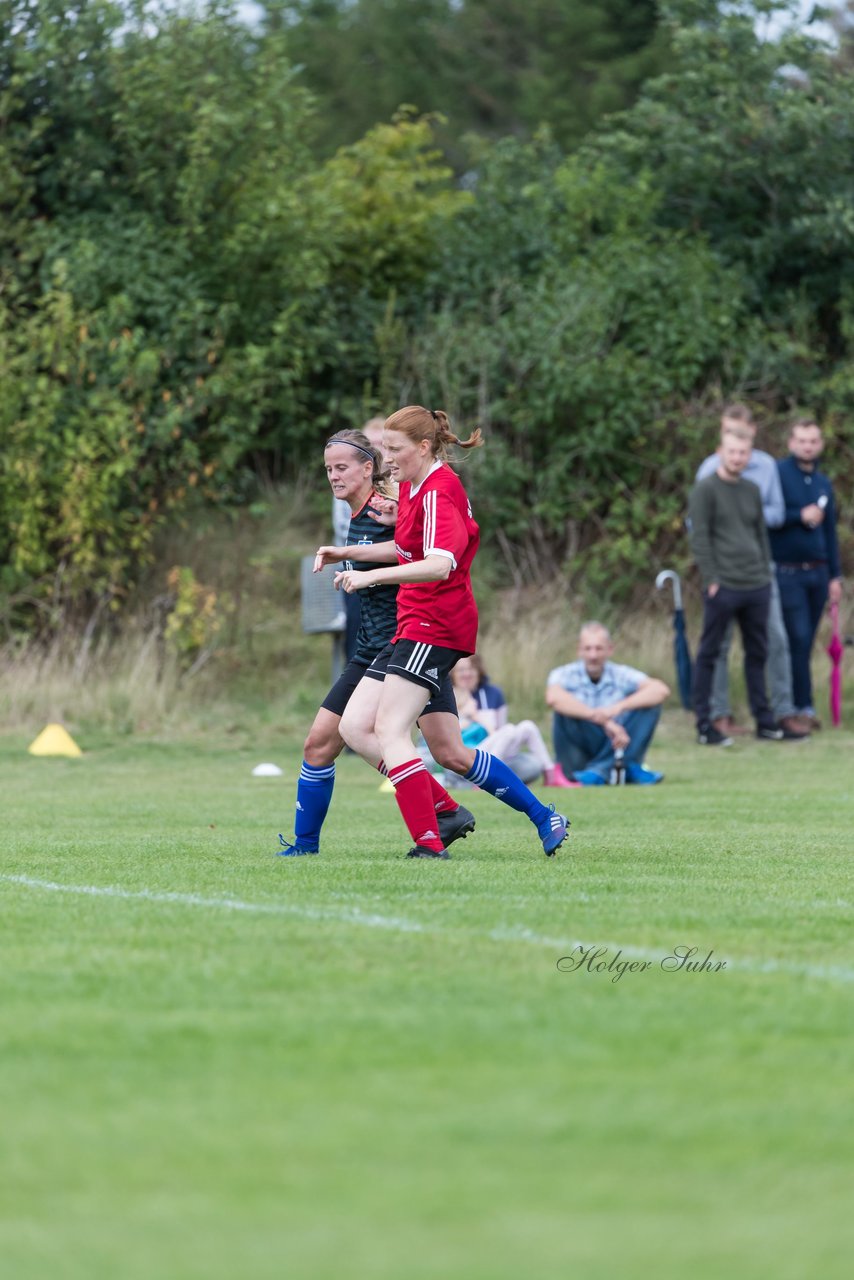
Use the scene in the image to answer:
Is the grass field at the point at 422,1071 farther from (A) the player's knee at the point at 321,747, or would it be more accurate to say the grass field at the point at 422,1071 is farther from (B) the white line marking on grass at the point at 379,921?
(A) the player's knee at the point at 321,747

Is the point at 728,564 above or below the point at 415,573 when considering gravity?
below

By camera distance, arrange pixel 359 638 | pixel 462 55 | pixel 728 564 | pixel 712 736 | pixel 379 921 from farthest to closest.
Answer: pixel 462 55 < pixel 712 736 < pixel 728 564 < pixel 359 638 < pixel 379 921

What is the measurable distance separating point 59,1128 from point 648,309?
18.2 meters

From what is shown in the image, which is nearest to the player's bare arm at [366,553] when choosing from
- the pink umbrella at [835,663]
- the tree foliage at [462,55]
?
the pink umbrella at [835,663]

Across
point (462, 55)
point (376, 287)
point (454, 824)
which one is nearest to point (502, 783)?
point (454, 824)

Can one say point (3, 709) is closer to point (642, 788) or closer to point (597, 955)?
point (642, 788)

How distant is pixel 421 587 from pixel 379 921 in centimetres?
212

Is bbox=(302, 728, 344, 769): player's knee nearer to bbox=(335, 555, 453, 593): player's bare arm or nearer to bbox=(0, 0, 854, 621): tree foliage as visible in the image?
bbox=(335, 555, 453, 593): player's bare arm

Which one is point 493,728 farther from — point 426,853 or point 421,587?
point 421,587

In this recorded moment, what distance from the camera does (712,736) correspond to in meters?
15.9

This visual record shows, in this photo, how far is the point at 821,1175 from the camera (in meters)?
3.40

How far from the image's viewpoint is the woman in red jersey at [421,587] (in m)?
7.62

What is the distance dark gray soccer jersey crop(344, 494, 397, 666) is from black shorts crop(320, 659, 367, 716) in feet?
0.11

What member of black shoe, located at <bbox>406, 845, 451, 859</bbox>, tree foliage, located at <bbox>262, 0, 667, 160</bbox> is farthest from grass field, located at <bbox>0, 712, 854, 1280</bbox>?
tree foliage, located at <bbox>262, 0, 667, 160</bbox>
